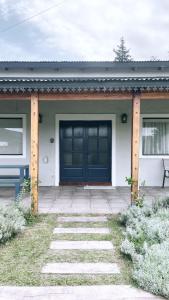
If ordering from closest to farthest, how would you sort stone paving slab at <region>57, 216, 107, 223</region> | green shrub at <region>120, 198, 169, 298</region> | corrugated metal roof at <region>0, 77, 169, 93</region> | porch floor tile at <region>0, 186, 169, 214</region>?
green shrub at <region>120, 198, 169, 298</region>, stone paving slab at <region>57, 216, 107, 223</region>, corrugated metal roof at <region>0, 77, 169, 93</region>, porch floor tile at <region>0, 186, 169, 214</region>

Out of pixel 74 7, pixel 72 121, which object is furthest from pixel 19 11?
pixel 72 121

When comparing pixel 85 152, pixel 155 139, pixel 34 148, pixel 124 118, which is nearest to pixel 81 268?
pixel 34 148

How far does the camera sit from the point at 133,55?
131ft

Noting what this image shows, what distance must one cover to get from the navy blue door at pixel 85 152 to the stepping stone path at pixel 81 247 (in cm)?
391

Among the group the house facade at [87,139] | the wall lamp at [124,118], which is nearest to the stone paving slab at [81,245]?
the house facade at [87,139]

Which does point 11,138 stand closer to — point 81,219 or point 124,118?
point 124,118

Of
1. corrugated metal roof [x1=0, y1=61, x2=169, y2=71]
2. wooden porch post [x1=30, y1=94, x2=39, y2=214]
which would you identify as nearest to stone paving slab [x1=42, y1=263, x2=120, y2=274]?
wooden porch post [x1=30, y1=94, x2=39, y2=214]

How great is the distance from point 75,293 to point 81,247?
1390 millimetres

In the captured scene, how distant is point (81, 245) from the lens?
475 centimetres

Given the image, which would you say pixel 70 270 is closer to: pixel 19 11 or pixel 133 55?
pixel 19 11

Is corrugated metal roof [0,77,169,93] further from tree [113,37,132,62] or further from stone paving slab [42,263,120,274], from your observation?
tree [113,37,132,62]

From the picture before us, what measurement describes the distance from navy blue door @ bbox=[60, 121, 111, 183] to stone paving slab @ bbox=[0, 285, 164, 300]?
22.1 ft

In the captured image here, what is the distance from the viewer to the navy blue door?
1005cm

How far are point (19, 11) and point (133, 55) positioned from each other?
2559 cm
